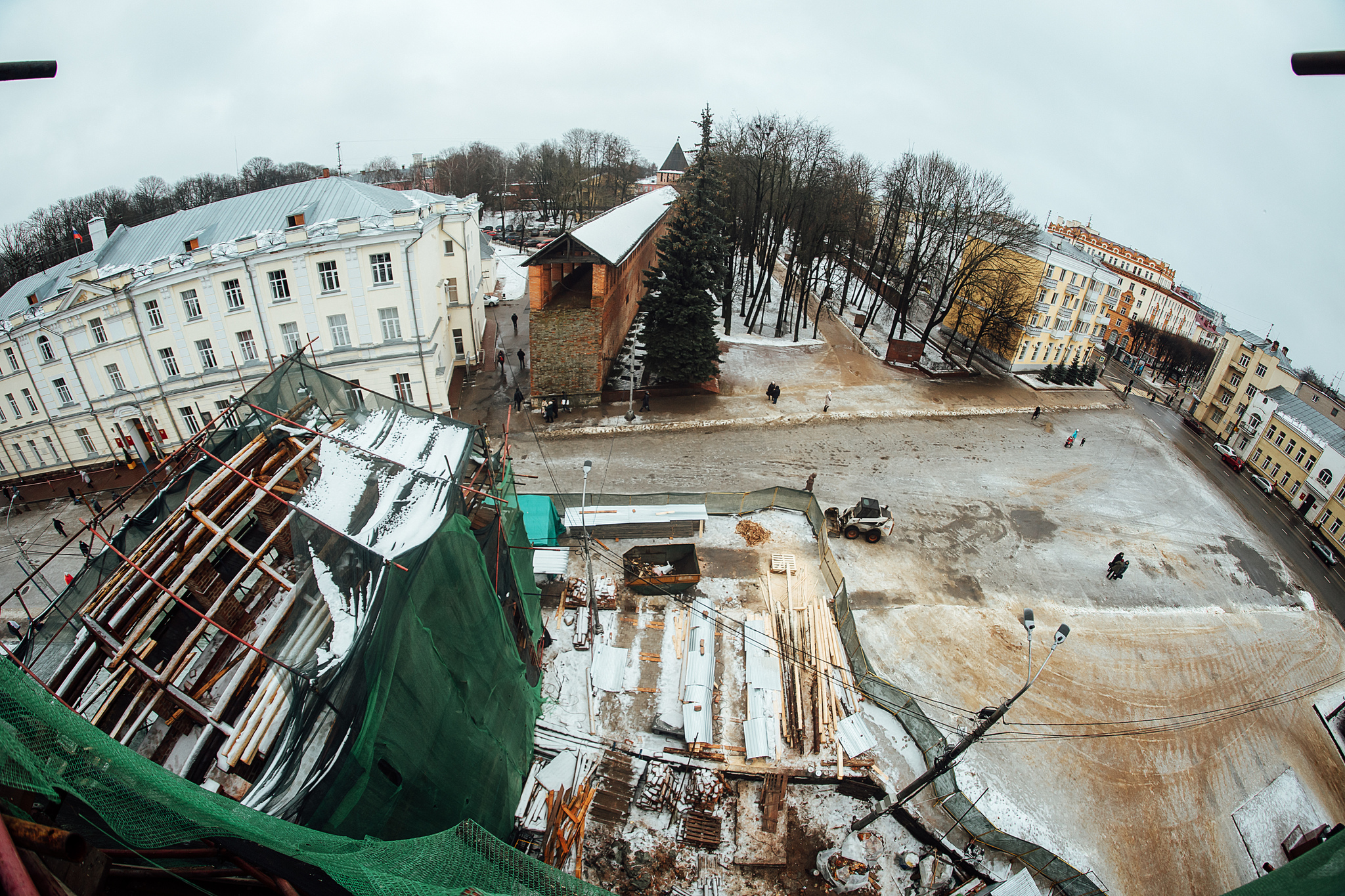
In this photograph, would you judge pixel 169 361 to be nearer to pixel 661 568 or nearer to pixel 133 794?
pixel 661 568

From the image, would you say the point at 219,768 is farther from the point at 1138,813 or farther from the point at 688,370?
the point at 688,370

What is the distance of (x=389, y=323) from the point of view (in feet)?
66.4

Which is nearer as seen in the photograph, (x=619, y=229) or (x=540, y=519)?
(x=540, y=519)

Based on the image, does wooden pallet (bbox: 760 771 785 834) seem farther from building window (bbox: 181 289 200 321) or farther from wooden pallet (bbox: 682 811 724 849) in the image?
building window (bbox: 181 289 200 321)

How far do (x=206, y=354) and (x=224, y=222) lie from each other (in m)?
4.99

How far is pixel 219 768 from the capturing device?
5.74 metres

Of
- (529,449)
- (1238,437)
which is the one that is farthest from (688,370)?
(1238,437)

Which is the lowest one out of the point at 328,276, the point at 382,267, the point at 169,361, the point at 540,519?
the point at 540,519

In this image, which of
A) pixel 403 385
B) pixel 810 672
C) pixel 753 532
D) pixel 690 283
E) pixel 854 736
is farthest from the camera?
pixel 690 283

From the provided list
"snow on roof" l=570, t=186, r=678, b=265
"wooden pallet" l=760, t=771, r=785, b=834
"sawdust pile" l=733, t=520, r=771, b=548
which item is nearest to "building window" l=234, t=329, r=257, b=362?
"snow on roof" l=570, t=186, r=678, b=265

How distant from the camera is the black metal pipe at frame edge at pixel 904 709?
9.42 m

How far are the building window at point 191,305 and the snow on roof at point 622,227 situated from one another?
1210 centimetres

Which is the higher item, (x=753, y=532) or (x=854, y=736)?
(x=753, y=532)

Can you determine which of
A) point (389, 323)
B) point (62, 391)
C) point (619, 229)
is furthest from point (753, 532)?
point (62, 391)
